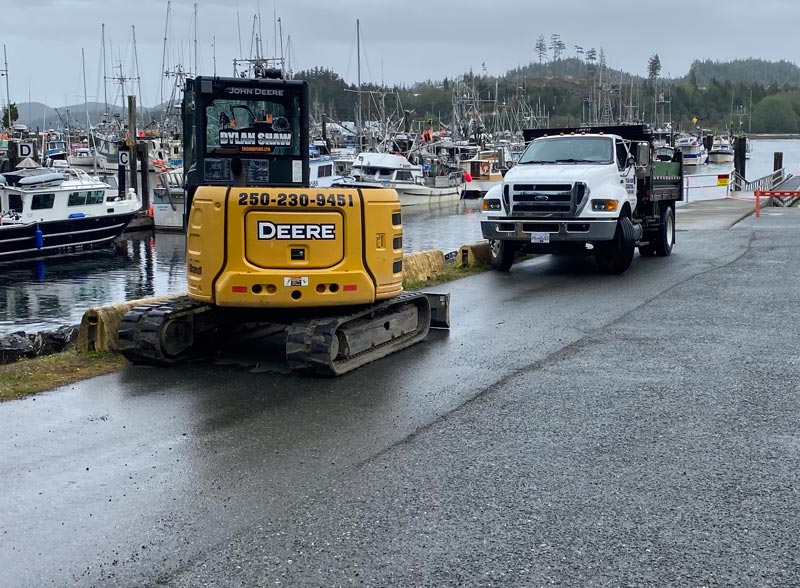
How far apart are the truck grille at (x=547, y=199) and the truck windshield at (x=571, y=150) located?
1.29 meters

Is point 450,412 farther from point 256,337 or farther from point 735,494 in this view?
point 256,337

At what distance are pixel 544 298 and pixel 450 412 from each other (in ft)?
22.8

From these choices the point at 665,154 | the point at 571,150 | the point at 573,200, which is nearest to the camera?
the point at 573,200

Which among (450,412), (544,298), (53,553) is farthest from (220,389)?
(544,298)

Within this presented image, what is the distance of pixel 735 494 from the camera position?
20.2 feet

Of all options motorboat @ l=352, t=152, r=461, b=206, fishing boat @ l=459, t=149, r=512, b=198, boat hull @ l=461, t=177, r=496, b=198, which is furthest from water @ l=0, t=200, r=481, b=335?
fishing boat @ l=459, t=149, r=512, b=198

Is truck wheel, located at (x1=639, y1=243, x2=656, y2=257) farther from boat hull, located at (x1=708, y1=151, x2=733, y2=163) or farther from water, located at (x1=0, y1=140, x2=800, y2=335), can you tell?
boat hull, located at (x1=708, y1=151, x2=733, y2=163)

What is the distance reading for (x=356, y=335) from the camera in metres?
10.1

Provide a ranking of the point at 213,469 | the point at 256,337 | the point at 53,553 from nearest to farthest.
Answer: the point at 53,553 < the point at 213,469 < the point at 256,337

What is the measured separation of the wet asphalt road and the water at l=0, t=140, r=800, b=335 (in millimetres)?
15344

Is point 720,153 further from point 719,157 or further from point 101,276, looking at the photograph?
point 101,276

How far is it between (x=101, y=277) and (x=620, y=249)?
22558mm

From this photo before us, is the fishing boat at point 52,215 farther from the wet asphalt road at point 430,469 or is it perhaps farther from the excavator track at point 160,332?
the wet asphalt road at point 430,469

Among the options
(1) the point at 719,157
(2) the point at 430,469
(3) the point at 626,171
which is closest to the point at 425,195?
(3) the point at 626,171
